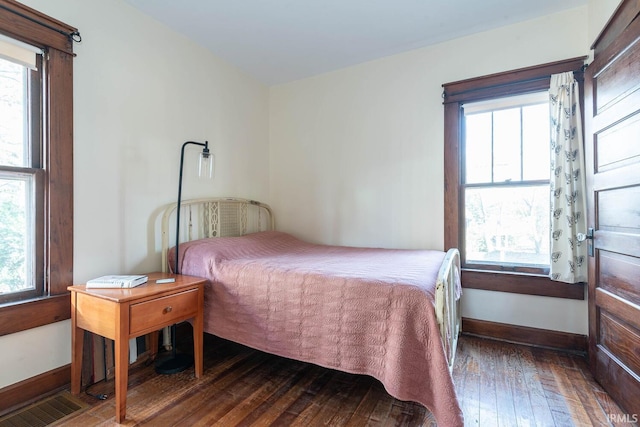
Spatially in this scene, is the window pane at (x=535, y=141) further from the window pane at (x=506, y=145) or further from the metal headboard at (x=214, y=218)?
the metal headboard at (x=214, y=218)

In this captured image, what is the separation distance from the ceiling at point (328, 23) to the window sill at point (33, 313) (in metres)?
2.09

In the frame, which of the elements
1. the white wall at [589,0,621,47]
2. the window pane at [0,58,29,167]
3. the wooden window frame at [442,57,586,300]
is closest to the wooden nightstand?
the window pane at [0,58,29,167]

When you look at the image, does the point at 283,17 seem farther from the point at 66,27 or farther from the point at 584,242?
the point at 584,242

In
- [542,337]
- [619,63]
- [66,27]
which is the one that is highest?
[66,27]

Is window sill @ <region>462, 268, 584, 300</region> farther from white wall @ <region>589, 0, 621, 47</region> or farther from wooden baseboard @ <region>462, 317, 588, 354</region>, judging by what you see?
white wall @ <region>589, 0, 621, 47</region>

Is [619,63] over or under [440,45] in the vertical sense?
under

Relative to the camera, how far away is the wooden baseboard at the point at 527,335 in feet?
7.65

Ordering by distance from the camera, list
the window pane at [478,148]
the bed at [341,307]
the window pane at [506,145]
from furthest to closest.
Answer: the window pane at [478,148], the window pane at [506,145], the bed at [341,307]

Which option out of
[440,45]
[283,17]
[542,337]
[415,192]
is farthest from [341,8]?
[542,337]

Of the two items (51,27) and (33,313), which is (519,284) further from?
(51,27)

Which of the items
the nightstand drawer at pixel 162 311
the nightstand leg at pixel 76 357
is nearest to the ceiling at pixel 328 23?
the nightstand drawer at pixel 162 311

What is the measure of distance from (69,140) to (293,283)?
64.4 inches

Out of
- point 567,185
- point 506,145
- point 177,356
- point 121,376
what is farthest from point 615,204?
point 177,356

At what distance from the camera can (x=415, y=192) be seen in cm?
290
